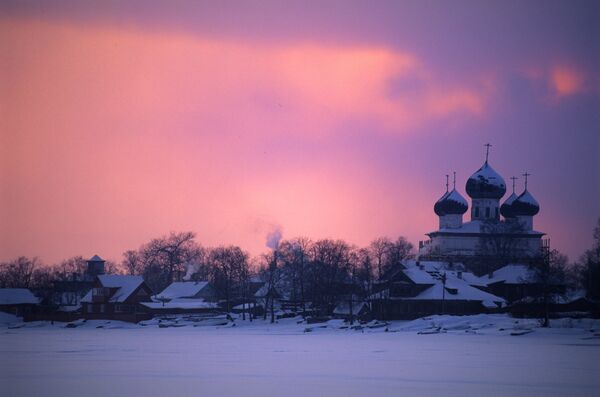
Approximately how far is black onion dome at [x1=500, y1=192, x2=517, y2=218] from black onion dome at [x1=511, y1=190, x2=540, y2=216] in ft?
1.81

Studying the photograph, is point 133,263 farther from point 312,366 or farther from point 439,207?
point 312,366

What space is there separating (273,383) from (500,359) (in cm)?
1151

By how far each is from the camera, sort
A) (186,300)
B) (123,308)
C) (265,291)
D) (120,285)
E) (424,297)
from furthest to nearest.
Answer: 1. (186,300)
2. (265,291)
3. (120,285)
4. (123,308)
5. (424,297)

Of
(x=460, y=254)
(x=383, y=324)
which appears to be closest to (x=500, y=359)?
(x=383, y=324)

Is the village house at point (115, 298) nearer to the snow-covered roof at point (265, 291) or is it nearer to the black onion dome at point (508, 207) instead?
the snow-covered roof at point (265, 291)

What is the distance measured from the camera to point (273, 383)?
2623cm

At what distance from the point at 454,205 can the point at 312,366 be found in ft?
240

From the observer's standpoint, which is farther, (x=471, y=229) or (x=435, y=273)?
(x=471, y=229)

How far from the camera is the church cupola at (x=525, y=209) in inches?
4018

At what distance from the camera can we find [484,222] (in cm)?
10075

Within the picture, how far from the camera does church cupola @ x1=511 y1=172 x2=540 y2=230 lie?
335 feet

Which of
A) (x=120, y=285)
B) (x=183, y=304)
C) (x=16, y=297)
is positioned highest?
(x=120, y=285)

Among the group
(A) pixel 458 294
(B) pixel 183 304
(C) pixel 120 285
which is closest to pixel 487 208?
(A) pixel 458 294

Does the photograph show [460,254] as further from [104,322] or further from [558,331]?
[558,331]
